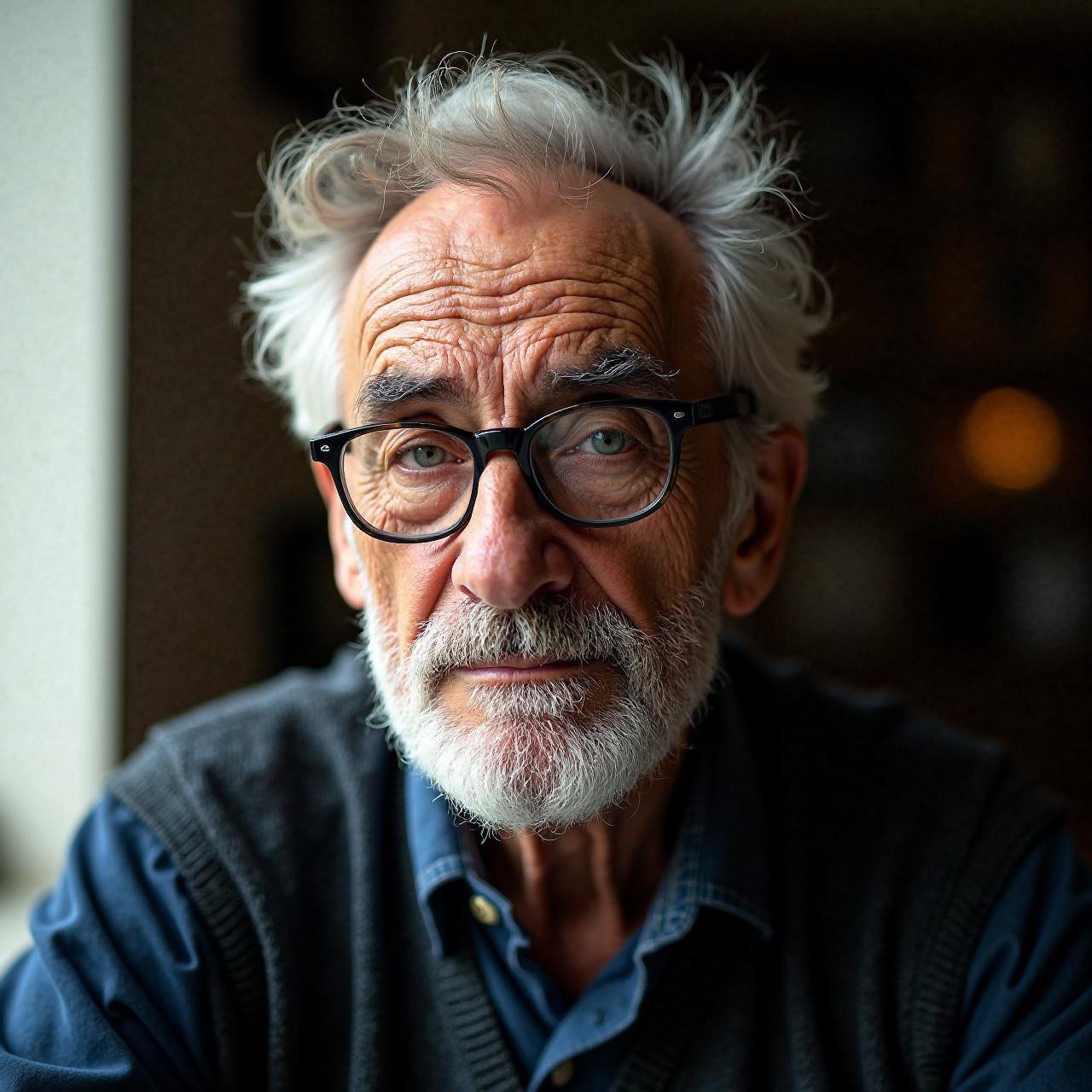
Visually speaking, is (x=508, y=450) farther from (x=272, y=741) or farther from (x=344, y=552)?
(x=272, y=741)

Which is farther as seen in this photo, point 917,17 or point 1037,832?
point 917,17

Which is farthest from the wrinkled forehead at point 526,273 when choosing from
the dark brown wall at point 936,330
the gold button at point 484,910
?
the dark brown wall at point 936,330

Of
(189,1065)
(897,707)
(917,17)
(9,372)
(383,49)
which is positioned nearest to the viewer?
(189,1065)

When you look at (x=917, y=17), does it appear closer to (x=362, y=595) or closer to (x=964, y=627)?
(x=964, y=627)

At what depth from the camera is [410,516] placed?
1227mm

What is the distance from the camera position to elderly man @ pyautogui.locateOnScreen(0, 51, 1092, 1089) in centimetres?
116

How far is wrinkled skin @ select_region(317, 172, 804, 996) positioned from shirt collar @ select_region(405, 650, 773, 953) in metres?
0.08

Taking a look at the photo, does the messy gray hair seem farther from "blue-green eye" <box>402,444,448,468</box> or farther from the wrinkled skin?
"blue-green eye" <box>402,444,448,468</box>

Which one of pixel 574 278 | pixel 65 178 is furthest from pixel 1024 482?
pixel 65 178

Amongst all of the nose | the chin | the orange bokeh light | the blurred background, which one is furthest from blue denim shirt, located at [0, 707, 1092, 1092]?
the orange bokeh light

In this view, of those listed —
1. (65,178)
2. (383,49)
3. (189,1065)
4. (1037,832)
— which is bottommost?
(189,1065)

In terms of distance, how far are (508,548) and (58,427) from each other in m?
1.14

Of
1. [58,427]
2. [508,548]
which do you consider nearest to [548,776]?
[508,548]

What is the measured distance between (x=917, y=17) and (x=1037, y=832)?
2795 mm
